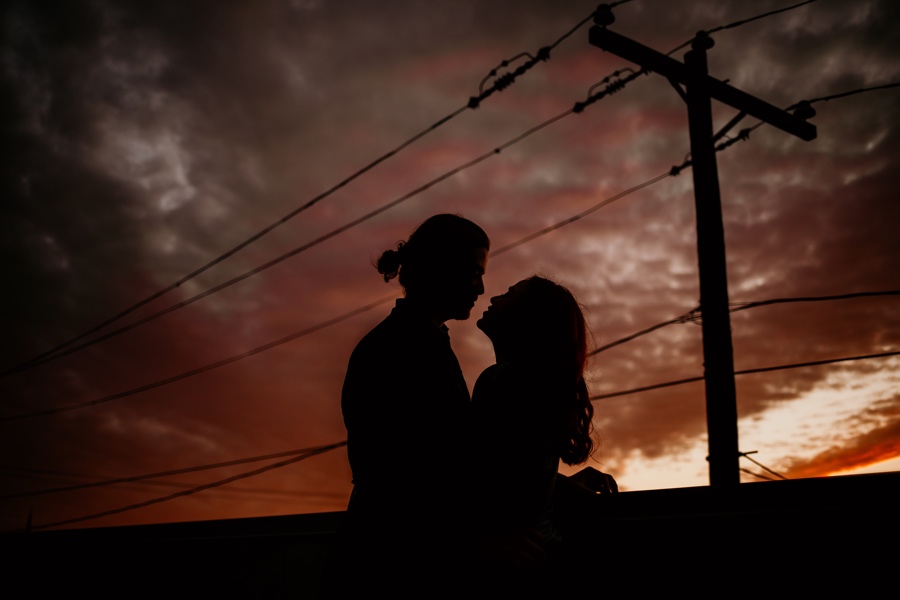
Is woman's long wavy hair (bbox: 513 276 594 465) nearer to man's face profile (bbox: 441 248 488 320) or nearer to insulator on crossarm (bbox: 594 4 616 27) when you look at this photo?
man's face profile (bbox: 441 248 488 320)

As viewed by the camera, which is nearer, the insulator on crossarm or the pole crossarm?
the pole crossarm

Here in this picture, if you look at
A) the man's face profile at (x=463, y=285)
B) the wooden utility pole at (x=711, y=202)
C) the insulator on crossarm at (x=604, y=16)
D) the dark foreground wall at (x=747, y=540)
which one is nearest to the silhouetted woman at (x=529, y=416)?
the man's face profile at (x=463, y=285)

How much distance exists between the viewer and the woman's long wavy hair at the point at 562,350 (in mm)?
1979

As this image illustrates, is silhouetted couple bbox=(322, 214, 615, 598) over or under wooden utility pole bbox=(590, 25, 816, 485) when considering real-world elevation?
under

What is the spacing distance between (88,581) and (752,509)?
12.1 ft

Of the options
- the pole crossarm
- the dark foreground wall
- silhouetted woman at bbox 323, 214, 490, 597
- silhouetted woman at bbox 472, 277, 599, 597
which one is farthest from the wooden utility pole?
silhouetted woman at bbox 323, 214, 490, 597

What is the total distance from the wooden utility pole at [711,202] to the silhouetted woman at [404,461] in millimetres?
4098

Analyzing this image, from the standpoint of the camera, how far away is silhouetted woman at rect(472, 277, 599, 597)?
1771 millimetres

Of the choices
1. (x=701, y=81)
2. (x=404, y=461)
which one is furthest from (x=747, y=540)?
(x=701, y=81)

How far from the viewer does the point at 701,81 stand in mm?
7180

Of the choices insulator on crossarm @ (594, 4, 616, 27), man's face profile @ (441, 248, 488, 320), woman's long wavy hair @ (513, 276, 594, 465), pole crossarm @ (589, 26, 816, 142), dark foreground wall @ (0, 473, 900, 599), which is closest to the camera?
dark foreground wall @ (0, 473, 900, 599)

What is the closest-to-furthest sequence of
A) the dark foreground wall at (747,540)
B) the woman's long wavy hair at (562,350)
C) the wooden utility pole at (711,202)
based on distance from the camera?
the dark foreground wall at (747,540) → the woman's long wavy hair at (562,350) → the wooden utility pole at (711,202)

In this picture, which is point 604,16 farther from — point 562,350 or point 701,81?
point 562,350

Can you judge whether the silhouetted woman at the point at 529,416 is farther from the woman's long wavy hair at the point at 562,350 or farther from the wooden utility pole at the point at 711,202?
the wooden utility pole at the point at 711,202
